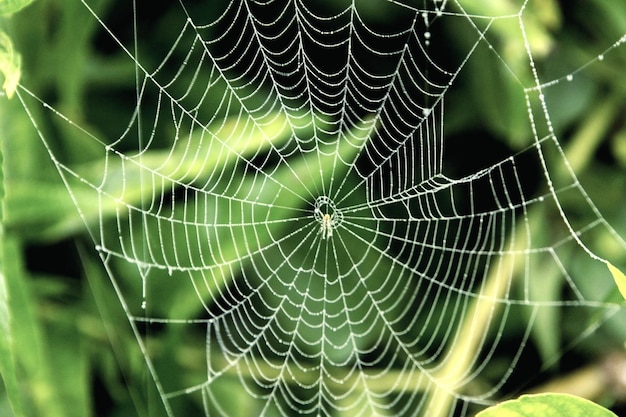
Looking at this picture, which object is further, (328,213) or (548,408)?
(328,213)

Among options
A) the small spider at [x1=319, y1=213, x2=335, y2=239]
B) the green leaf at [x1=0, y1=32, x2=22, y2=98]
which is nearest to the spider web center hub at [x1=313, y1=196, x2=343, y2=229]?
the small spider at [x1=319, y1=213, x2=335, y2=239]

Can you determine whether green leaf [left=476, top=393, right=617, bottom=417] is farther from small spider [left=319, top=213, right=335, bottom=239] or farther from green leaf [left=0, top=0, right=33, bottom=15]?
small spider [left=319, top=213, right=335, bottom=239]

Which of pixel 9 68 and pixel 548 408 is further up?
pixel 9 68

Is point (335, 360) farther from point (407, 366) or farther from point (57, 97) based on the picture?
point (57, 97)

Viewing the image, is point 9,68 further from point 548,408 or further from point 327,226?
point 327,226

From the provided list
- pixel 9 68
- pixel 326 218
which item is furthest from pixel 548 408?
pixel 326 218
